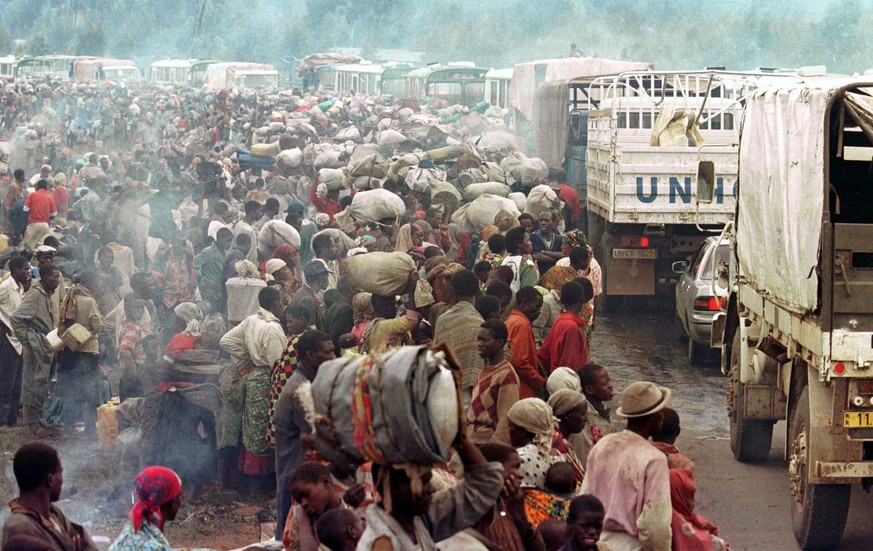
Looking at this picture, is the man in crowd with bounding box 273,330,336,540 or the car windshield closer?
the man in crowd with bounding box 273,330,336,540

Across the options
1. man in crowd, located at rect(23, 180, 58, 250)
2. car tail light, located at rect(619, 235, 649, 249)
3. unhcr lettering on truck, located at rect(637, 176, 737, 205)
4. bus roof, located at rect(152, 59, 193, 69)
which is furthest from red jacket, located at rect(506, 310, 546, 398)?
bus roof, located at rect(152, 59, 193, 69)

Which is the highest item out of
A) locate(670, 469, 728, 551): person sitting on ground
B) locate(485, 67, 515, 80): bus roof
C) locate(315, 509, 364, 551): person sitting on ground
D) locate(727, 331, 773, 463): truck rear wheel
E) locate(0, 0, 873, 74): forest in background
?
locate(0, 0, 873, 74): forest in background


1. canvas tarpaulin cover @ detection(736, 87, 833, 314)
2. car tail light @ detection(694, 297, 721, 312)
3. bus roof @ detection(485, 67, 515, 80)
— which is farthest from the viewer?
bus roof @ detection(485, 67, 515, 80)

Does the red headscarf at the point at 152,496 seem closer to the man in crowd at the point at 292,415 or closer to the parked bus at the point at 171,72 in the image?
the man in crowd at the point at 292,415

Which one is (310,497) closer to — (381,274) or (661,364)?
(381,274)

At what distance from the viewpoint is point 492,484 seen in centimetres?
379

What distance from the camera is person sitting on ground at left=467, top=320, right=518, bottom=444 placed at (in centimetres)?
653

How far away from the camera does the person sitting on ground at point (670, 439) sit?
5.33m

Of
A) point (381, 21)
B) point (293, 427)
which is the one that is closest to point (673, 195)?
point (293, 427)

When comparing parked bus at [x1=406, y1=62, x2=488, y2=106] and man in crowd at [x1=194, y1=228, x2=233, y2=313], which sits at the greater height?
parked bus at [x1=406, y1=62, x2=488, y2=106]

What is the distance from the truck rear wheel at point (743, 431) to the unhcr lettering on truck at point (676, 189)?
14.0 ft

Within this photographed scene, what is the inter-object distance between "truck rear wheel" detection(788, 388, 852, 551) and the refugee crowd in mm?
948

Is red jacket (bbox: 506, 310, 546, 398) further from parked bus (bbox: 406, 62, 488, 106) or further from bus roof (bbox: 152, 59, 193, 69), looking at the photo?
bus roof (bbox: 152, 59, 193, 69)

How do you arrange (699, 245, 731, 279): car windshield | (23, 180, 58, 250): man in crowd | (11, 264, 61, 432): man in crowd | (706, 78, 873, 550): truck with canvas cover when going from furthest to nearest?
(23, 180, 58, 250): man in crowd, (699, 245, 731, 279): car windshield, (11, 264, 61, 432): man in crowd, (706, 78, 873, 550): truck with canvas cover
